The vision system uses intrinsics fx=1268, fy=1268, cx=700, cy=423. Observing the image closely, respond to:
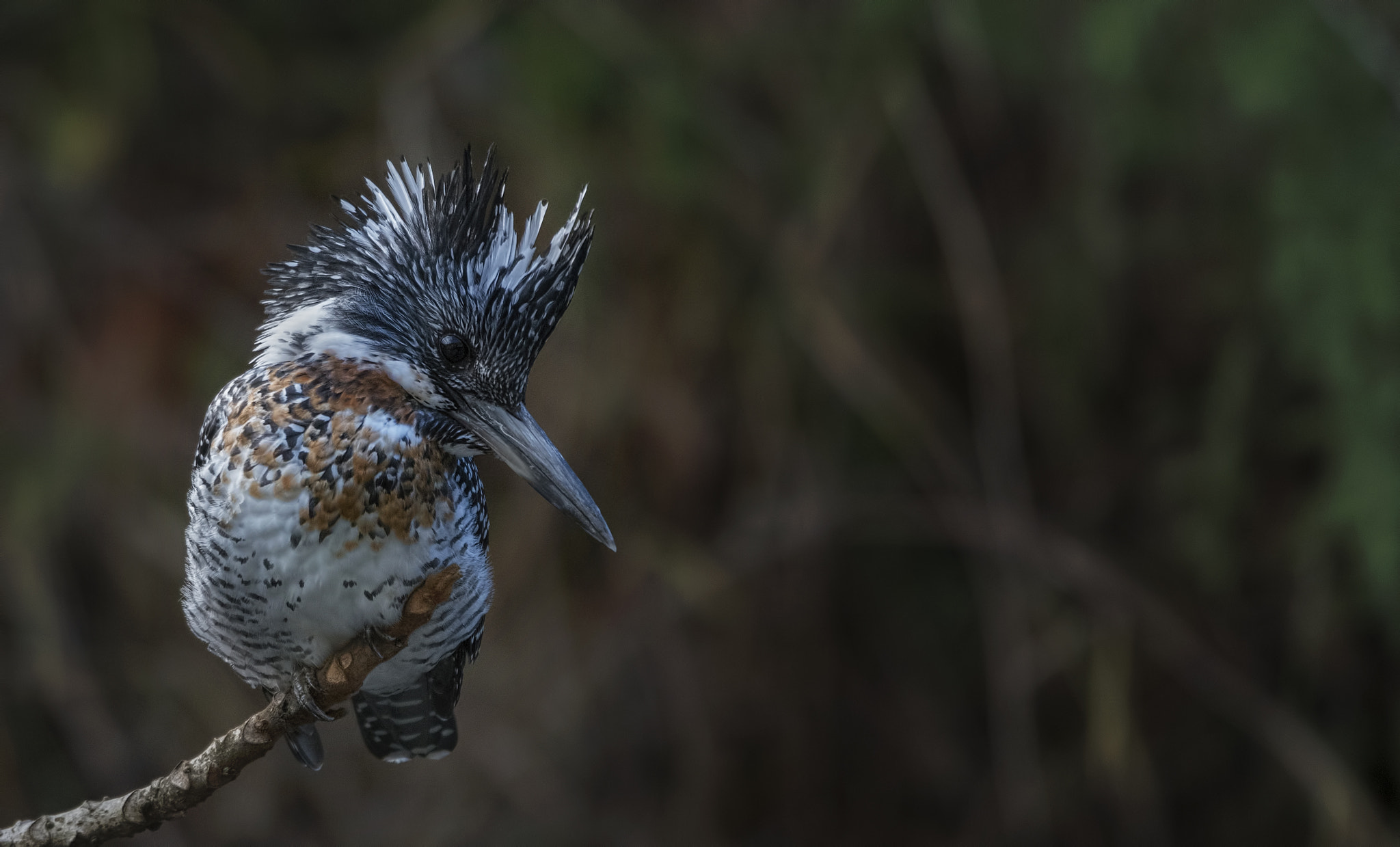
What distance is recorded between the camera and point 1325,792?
338 centimetres

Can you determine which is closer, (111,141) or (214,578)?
(214,578)

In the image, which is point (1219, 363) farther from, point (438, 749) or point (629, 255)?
point (438, 749)

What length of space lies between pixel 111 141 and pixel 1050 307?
2811 mm

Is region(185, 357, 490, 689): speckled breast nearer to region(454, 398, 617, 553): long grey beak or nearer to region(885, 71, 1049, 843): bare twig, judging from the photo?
region(454, 398, 617, 553): long grey beak

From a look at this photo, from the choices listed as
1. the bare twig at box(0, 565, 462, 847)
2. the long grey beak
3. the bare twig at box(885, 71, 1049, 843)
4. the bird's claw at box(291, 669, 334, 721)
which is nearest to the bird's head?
the long grey beak

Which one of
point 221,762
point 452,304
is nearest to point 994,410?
point 452,304

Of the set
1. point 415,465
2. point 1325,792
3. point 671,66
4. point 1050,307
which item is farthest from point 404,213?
point 1325,792

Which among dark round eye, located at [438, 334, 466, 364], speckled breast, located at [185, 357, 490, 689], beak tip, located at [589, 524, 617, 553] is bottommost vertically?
speckled breast, located at [185, 357, 490, 689]

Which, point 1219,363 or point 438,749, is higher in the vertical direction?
point 1219,363

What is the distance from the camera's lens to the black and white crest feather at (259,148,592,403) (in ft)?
4.41

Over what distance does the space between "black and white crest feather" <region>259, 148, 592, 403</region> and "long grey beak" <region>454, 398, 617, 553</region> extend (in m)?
0.02

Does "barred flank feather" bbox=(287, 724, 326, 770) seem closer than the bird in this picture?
No

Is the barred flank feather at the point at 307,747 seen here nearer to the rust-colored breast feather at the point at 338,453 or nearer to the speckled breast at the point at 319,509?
the speckled breast at the point at 319,509

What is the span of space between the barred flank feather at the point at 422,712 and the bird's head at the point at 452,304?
18.1 inches
